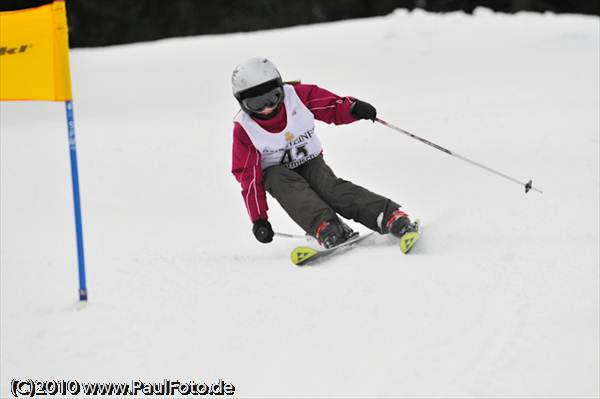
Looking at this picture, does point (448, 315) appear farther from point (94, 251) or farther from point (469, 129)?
point (469, 129)

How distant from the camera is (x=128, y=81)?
41.3 ft

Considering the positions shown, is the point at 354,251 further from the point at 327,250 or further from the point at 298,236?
the point at 298,236

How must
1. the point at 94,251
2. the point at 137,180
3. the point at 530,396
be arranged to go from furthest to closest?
the point at 137,180 → the point at 94,251 → the point at 530,396

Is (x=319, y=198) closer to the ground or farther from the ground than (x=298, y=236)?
farther from the ground

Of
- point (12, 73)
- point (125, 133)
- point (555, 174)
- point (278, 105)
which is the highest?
point (12, 73)

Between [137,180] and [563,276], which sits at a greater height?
[563,276]

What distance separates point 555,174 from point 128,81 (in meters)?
7.60

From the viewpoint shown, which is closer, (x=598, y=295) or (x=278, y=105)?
(x=598, y=295)

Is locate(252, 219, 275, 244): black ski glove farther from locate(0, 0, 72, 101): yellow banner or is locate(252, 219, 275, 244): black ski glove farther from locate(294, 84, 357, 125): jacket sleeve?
locate(0, 0, 72, 101): yellow banner

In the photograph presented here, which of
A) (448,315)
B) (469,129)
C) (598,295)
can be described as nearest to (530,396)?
(448,315)

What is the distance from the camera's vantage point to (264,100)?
18.1 feet

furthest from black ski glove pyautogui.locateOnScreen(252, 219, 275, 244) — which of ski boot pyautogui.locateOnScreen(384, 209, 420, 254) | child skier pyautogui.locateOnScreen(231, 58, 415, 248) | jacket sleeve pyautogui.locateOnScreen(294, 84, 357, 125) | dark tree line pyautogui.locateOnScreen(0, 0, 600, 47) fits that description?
dark tree line pyautogui.locateOnScreen(0, 0, 600, 47)

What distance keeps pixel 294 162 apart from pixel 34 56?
2.00m

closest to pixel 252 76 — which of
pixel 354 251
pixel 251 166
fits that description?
pixel 251 166
